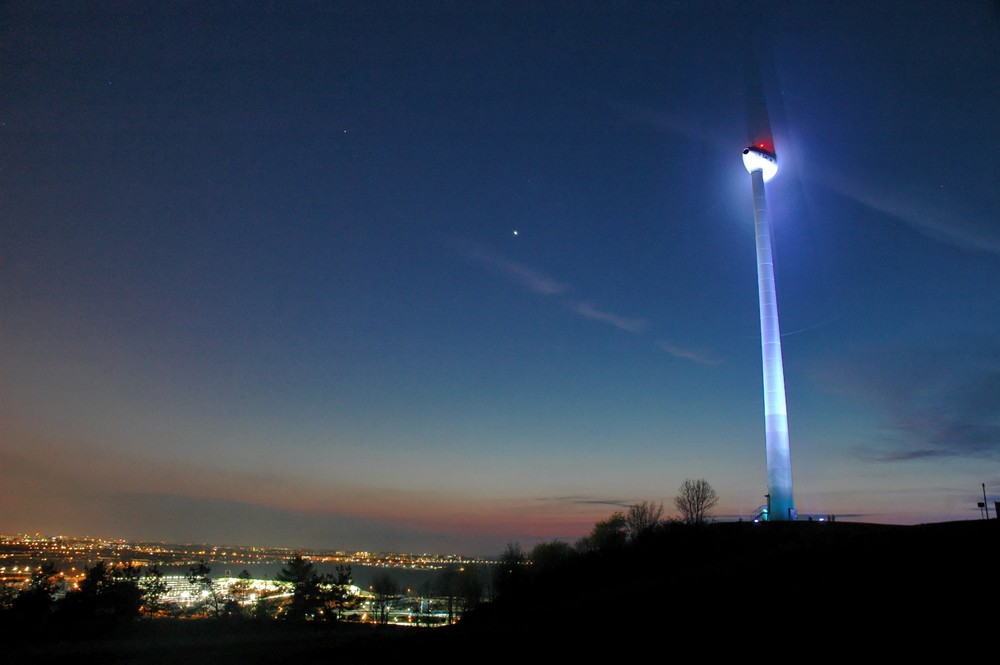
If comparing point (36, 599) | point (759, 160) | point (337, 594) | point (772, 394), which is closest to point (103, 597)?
point (36, 599)

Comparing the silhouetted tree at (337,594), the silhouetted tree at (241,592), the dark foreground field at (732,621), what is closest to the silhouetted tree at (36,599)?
the dark foreground field at (732,621)

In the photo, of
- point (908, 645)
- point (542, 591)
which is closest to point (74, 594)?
point (542, 591)

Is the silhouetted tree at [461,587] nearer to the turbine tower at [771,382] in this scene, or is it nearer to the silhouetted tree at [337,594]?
the silhouetted tree at [337,594]

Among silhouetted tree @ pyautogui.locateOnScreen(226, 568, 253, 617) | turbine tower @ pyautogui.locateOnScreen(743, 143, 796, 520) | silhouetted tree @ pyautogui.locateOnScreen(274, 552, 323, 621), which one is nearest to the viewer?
silhouetted tree @ pyautogui.locateOnScreen(274, 552, 323, 621)

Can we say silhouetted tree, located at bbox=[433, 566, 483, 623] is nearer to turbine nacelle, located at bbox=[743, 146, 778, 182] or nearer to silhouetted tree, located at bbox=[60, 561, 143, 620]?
silhouetted tree, located at bbox=[60, 561, 143, 620]

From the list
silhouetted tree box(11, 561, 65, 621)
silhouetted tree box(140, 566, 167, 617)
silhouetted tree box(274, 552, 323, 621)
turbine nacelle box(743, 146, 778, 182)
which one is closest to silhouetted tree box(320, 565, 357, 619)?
silhouetted tree box(274, 552, 323, 621)

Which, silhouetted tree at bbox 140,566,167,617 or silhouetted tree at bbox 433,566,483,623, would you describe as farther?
silhouetted tree at bbox 433,566,483,623
